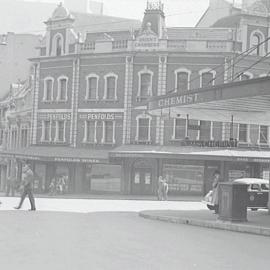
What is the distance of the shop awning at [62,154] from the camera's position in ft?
131

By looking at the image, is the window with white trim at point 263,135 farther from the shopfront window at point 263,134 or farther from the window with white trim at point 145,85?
the window with white trim at point 145,85

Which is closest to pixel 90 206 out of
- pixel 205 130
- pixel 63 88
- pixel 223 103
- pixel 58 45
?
pixel 223 103

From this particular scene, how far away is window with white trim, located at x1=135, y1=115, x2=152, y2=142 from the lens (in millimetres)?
39750

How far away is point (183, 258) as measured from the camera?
406 inches

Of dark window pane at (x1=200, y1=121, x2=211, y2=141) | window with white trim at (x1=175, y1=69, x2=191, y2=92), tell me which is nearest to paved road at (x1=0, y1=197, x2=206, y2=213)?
dark window pane at (x1=200, y1=121, x2=211, y2=141)

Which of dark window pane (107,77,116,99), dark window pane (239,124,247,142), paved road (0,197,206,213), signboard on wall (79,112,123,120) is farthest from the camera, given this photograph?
dark window pane (107,77,116,99)

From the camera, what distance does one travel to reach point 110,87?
4106 cm

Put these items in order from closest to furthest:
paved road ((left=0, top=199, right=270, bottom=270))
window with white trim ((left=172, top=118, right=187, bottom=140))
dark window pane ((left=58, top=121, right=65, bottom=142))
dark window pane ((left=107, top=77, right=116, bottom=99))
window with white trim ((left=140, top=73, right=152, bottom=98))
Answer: paved road ((left=0, top=199, right=270, bottom=270)) → window with white trim ((left=172, top=118, right=187, bottom=140)) → window with white trim ((left=140, top=73, right=152, bottom=98)) → dark window pane ((left=107, top=77, right=116, bottom=99)) → dark window pane ((left=58, top=121, right=65, bottom=142))

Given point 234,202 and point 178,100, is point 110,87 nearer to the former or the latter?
point 178,100

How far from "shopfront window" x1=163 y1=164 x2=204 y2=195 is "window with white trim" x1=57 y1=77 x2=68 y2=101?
8.86m

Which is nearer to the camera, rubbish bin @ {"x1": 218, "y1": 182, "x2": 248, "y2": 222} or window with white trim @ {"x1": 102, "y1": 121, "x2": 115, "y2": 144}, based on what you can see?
rubbish bin @ {"x1": 218, "y1": 182, "x2": 248, "y2": 222}

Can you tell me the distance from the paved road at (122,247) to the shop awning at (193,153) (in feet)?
68.9

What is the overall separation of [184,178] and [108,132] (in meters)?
5.92

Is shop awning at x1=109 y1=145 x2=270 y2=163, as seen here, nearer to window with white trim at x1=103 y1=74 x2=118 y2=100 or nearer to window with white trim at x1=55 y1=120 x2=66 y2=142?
window with white trim at x1=103 y1=74 x2=118 y2=100
